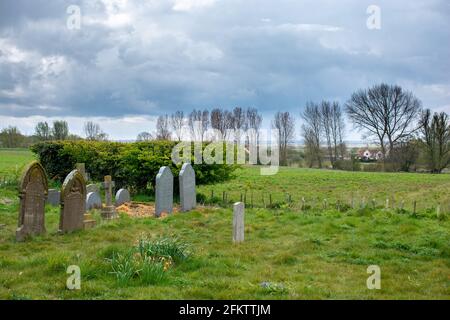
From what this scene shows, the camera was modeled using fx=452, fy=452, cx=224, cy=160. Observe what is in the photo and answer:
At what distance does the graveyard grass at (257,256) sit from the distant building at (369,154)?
43442mm

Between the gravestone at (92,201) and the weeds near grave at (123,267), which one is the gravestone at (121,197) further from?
the weeds near grave at (123,267)

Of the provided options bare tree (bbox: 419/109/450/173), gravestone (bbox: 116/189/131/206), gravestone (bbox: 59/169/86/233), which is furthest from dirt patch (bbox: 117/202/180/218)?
bare tree (bbox: 419/109/450/173)

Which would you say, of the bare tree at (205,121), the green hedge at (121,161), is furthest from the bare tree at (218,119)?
the green hedge at (121,161)

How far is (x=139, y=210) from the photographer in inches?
618

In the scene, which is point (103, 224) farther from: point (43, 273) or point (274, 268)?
point (274, 268)

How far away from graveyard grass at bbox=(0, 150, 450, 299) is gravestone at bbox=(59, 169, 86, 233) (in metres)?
0.40

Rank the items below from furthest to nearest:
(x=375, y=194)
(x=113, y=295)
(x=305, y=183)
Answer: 1. (x=305, y=183)
2. (x=375, y=194)
3. (x=113, y=295)

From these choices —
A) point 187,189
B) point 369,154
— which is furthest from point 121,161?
point 369,154

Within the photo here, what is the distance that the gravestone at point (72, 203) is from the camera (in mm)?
10977

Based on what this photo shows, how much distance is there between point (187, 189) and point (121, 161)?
562 centimetres

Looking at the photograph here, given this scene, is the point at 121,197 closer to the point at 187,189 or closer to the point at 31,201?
the point at 187,189

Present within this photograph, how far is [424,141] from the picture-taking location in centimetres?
5047
